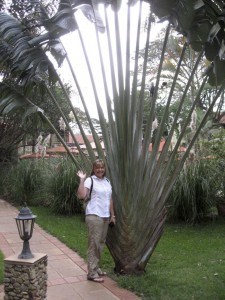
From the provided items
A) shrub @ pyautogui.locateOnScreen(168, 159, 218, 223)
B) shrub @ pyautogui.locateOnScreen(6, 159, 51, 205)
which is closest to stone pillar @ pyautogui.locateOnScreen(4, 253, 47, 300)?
shrub @ pyautogui.locateOnScreen(168, 159, 218, 223)

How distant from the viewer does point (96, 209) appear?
5.50 meters

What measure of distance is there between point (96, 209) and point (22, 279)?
1481mm

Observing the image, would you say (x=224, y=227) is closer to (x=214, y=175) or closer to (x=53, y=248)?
(x=214, y=175)

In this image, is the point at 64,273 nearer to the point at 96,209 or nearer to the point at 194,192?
the point at 96,209

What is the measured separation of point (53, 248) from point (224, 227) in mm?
4145

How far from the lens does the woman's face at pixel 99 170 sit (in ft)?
18.1

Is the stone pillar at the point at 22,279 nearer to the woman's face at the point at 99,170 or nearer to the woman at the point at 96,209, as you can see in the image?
the woman at the point at 96,209

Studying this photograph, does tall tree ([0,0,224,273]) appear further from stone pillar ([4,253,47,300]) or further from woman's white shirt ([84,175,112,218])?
stone pillar ([4,253,47,300])

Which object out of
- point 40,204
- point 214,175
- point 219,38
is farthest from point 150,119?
point 40,204

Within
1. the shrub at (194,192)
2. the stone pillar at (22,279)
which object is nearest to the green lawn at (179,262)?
the shrub at (194,192)

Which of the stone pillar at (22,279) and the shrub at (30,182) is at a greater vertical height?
the shrub at (30,182)

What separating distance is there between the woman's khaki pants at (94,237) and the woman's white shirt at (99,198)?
0.28 ft

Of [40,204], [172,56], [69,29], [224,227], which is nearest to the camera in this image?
[69,29]

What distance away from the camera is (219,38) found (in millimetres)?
5125
